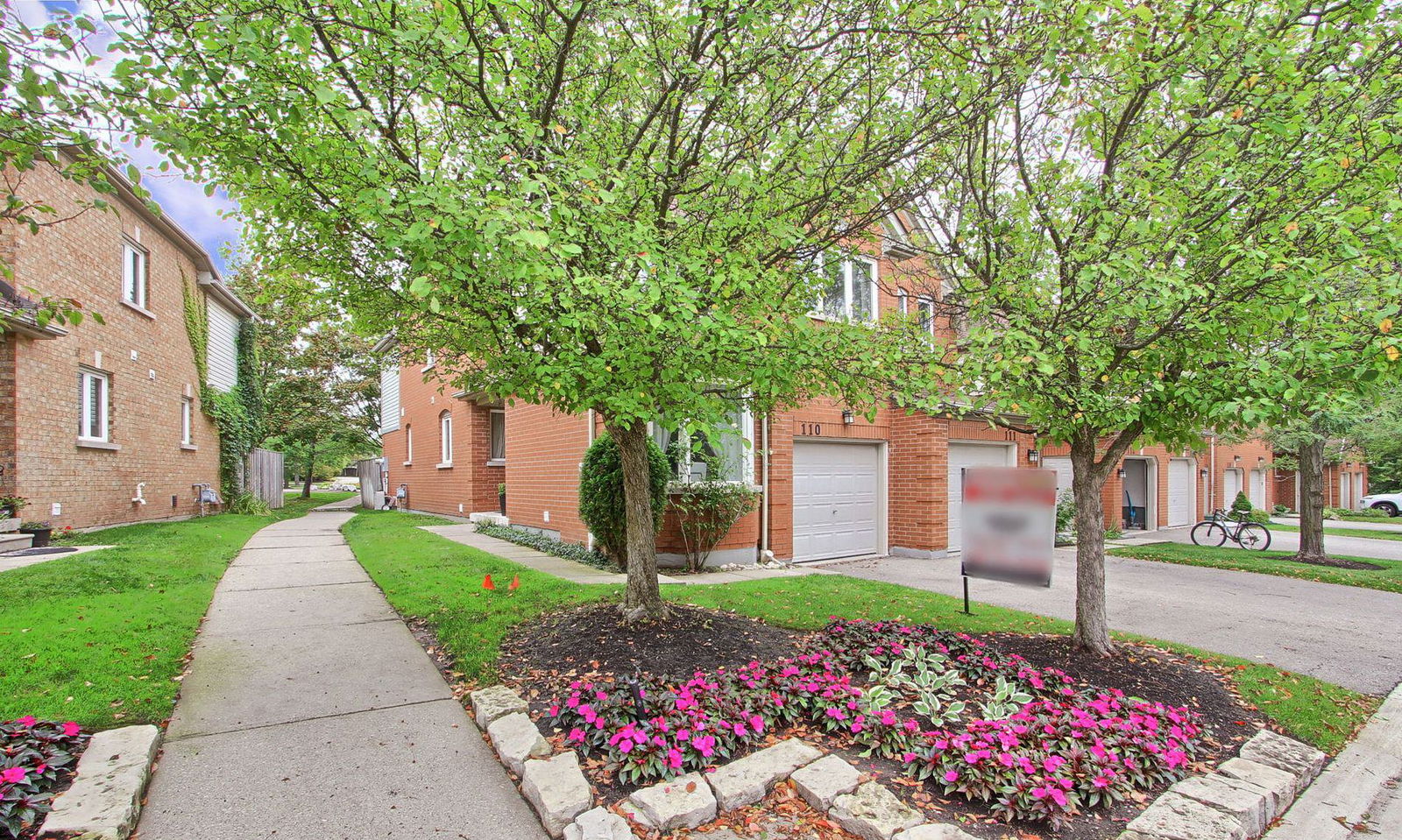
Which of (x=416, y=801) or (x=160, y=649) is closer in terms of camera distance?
(x=416, y=801)

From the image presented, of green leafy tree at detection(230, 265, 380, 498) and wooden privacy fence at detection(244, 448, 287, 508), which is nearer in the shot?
wooden privacy fence at detection(244, 448, 287, 508)

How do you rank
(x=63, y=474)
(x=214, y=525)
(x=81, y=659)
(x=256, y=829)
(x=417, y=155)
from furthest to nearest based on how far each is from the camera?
1. (x=214, y=525)
2. (x=63, y=474)
3. (x=417, y=155)
4. (x=81, y=659)
5. (x=256, y=829)

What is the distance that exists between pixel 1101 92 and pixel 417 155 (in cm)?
469

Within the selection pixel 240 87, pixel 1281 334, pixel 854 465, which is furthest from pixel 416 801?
pixel 854 465

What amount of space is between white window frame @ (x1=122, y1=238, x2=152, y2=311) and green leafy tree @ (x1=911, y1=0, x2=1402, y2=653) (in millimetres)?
14127

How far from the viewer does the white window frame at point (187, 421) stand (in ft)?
46.0

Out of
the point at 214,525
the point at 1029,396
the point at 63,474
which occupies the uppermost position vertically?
the point at 1029,396

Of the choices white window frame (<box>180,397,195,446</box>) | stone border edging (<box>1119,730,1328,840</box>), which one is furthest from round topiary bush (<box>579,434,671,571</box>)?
white window frame (<box>180,397,195,446</box>)

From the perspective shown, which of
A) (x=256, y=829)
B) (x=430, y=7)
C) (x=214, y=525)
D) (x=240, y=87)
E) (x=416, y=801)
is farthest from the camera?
(x=214, y=525)

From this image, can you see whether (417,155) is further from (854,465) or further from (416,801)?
(854,465)

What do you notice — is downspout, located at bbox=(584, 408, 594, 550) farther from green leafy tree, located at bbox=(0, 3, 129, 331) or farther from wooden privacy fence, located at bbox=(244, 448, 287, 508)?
wooden privacy fence, located at bbox=(244, 448, 287, 508)

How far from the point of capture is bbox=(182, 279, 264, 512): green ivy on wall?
14.8 m

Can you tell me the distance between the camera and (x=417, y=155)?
178 inches

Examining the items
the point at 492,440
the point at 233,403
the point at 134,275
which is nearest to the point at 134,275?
the point at 134,275
